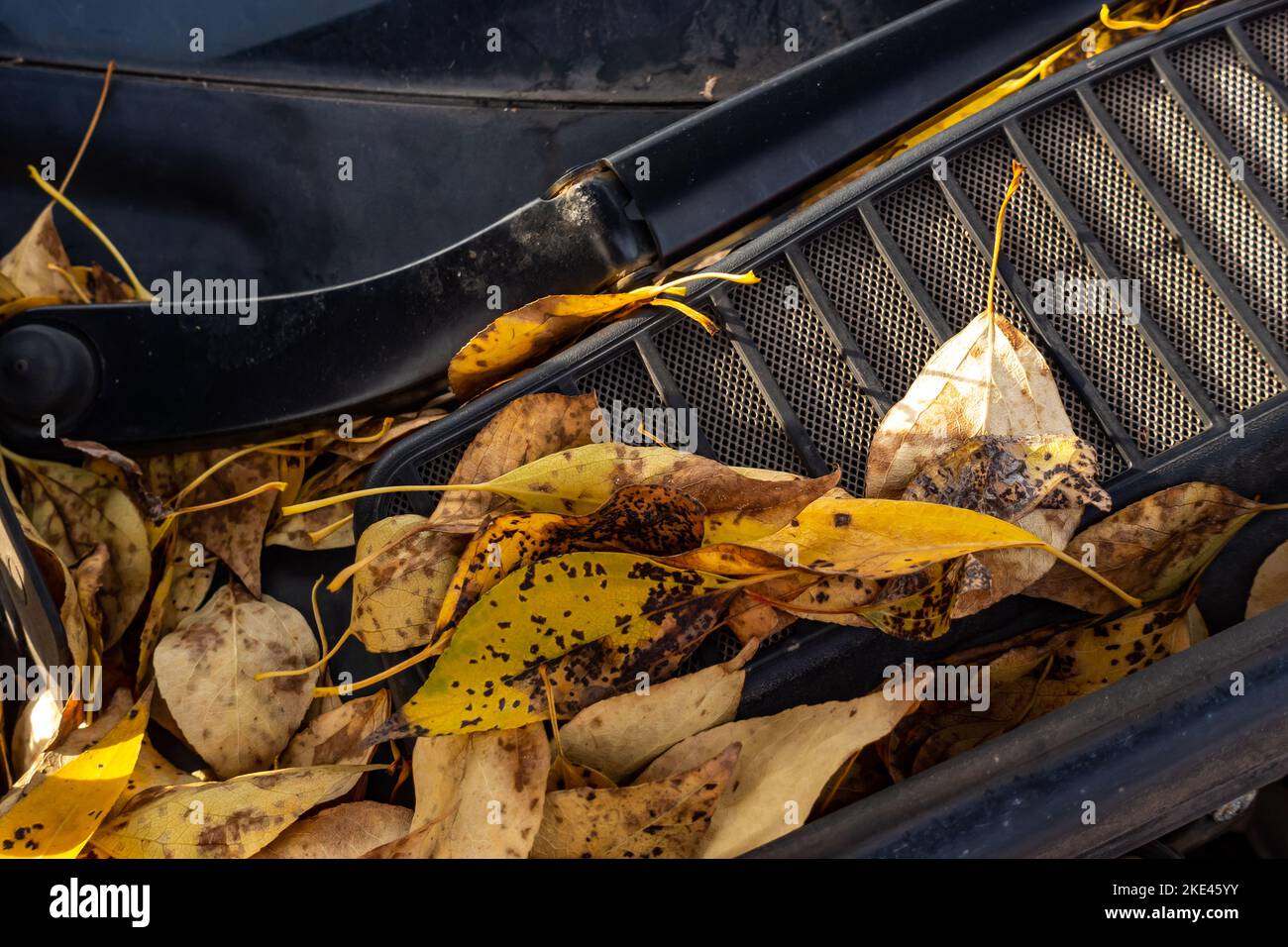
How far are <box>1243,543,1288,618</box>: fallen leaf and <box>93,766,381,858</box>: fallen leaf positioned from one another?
711 millimetres

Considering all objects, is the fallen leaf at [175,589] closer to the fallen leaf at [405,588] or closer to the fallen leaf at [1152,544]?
the fallen leaf at [405,588]

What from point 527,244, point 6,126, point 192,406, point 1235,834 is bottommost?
point 1235,834

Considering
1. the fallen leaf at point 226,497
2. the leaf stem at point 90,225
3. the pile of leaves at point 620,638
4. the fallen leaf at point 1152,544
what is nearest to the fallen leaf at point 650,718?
the pile of leaves at point 620,638

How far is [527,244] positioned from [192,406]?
0.32 meters

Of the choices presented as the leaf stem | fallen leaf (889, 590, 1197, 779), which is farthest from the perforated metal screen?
the leaf stem

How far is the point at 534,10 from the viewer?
4.02 ft

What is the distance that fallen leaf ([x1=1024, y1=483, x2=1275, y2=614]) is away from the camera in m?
0.88

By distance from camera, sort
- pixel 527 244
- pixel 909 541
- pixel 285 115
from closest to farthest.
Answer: pixel 909 541, pixel 527 244, pixel 285 115

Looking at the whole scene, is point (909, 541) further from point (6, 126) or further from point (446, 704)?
point (6, 126)

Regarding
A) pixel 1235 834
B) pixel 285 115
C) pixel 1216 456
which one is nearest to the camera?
pixel 1216 456

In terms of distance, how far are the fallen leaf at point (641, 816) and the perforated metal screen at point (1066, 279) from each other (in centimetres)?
11

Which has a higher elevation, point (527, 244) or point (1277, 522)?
point (527, 244)

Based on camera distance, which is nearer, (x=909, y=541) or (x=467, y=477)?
(x=909, y=541)

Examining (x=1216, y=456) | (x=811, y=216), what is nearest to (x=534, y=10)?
(x=811, y=216)
